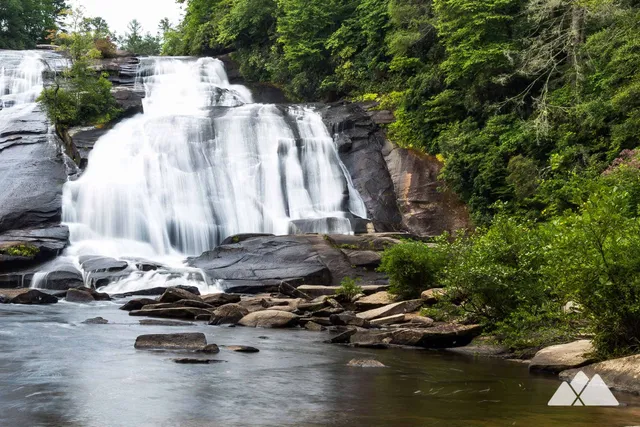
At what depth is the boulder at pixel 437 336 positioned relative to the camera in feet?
40.7

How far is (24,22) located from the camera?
183 feet

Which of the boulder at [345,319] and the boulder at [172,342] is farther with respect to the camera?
the boulder at [345,319]

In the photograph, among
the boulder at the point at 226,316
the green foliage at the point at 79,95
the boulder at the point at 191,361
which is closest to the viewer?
the boulder at the point at 191,361

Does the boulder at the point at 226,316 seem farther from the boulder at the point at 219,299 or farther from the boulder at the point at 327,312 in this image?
the boulder at the point at 219,299

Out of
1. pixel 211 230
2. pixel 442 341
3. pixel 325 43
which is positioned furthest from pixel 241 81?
pixel 442 341

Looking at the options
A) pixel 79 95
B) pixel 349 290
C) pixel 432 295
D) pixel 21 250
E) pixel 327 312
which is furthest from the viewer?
pixel 79 95

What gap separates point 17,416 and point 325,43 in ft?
114

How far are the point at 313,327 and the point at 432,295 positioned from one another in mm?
2659

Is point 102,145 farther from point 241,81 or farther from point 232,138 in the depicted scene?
point 241,81

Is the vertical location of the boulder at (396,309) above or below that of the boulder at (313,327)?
above

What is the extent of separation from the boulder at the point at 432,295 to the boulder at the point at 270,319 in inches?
113

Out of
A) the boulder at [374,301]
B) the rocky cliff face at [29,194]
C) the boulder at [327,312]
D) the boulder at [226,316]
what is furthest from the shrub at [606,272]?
the rocky cliff face at [29,194]

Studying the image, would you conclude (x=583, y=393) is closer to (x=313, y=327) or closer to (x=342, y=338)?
(x=342, y=338)

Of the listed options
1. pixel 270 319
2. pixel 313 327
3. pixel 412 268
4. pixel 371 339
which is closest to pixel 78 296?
pixel 270 319
